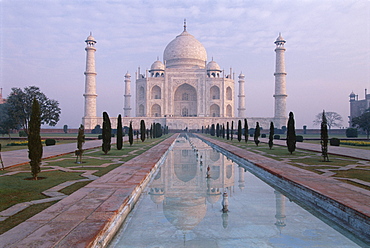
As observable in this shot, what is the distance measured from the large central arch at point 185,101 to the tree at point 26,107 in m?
26.6

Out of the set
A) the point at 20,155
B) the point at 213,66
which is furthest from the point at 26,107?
the point at 213,66

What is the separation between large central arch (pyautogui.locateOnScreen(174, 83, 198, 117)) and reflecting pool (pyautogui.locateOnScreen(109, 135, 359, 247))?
42.3 meters

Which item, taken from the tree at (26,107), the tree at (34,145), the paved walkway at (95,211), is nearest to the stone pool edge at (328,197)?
the paved walkway at (95,211)

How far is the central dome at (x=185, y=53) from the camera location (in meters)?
47.5

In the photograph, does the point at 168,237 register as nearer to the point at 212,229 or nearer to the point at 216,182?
the point at 212,229

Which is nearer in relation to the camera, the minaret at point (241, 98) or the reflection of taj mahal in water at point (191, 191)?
the reflection of taj mahal in water at point (191, 191)

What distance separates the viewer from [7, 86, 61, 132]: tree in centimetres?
2092

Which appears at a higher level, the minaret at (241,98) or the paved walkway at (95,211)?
Answer: the minaret at (241,98)

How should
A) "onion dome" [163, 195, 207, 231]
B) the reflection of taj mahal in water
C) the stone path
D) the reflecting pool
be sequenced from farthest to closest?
1. the reflection of taj mahal in water
2. "onion dome" [163, 195, 207, 231]
3. the reflecting pool
4. the stone path

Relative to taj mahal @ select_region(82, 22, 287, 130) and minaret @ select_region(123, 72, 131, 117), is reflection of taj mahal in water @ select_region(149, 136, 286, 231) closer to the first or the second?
taj mahal @ select_region(82, 22, 287, 130)

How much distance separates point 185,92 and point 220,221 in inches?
1790

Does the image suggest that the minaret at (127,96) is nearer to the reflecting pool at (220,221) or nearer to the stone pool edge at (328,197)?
the stone pool edge at (328,197)

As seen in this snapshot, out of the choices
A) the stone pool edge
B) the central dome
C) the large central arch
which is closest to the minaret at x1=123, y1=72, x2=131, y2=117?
the central dome

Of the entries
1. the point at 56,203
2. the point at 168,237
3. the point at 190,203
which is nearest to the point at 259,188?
the point at 190,203
